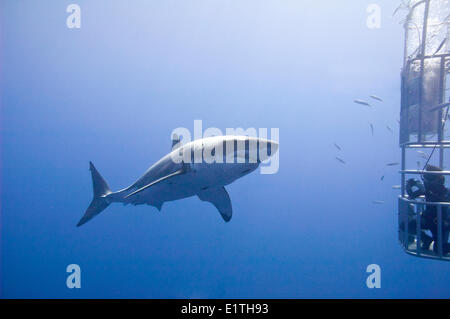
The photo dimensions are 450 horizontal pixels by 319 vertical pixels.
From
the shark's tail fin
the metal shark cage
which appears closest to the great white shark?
the shark's tail fin

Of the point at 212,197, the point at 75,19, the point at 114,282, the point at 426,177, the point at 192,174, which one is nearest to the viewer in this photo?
the point at 192,174

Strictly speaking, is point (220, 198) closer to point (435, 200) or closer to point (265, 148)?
point (265, 148)

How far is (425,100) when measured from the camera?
5176 mm

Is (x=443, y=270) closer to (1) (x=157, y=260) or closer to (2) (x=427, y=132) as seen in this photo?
(1) (x=157, y=260)

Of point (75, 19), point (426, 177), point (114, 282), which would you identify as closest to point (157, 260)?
point (114, 282)

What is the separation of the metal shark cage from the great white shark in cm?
308

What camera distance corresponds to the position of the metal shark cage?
4.98m

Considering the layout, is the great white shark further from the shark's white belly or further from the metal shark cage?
the metal shark cage

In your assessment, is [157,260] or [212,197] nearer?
[212,197]

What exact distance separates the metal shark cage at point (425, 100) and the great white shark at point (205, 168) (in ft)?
10.1

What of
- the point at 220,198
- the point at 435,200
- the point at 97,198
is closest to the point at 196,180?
the point at 220,198

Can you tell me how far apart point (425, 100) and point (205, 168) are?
13.2ft
